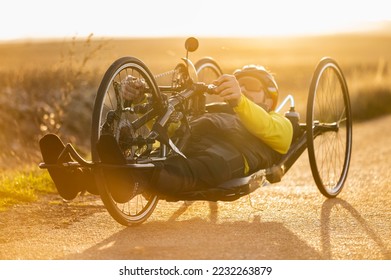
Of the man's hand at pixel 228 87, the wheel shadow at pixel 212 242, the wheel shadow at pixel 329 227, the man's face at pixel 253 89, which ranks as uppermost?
the man's hand at pixel 228 87

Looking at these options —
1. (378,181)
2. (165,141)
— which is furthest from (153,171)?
(378,181)

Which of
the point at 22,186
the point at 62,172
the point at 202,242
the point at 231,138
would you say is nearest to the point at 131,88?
the point at 62,172

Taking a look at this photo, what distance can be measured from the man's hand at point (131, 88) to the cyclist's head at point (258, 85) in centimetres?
143

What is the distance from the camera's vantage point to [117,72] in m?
5.57

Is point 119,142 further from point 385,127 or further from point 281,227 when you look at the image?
point 385,127

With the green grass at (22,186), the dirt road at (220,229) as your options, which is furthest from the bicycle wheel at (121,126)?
the green grass at (22,186)

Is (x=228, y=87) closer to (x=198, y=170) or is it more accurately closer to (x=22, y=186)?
(x=198, y=170)

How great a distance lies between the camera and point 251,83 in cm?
699

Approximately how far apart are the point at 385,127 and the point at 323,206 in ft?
27.5

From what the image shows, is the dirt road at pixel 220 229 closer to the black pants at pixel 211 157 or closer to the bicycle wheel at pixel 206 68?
the black pants at pixel 211 157

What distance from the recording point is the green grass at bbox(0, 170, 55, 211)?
748 centimetres

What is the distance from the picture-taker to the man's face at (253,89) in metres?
6.98

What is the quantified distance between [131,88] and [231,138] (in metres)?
0.96

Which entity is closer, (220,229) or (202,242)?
(202,242)
